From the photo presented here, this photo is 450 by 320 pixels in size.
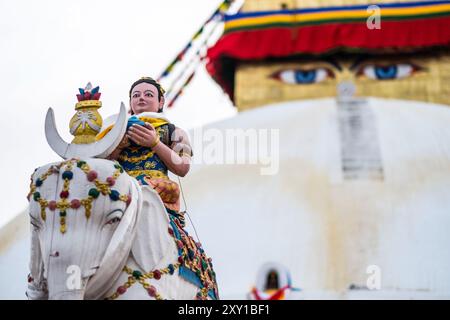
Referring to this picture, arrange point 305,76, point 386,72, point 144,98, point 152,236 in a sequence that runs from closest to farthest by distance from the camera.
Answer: point 152,236, point 144,98, point 386,72, point 305,76

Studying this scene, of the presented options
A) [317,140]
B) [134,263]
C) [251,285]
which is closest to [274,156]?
[317,140]

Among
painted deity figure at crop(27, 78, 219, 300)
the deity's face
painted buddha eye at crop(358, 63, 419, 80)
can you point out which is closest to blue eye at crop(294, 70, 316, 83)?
painted buddha eye at crop(358, 63, 419, 80)

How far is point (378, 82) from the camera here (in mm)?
21375

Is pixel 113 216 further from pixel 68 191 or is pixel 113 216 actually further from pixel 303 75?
pixel 303 75

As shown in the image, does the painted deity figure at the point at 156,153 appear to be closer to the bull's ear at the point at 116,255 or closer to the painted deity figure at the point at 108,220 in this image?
the painted deity figure at the point at 108,220

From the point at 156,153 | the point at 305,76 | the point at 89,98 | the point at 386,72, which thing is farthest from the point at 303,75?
the point at 89,98

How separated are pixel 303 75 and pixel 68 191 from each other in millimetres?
17304

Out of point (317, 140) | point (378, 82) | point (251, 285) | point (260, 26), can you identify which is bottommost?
point (251, 285)

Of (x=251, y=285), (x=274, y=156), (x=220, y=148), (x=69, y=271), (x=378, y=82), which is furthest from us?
(x=378, y=82)

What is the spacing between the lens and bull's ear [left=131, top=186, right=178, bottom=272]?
196 inches

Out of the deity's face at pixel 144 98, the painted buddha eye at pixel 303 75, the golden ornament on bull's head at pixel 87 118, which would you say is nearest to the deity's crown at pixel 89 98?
the golden ornament on bull's head at pixel 87 118

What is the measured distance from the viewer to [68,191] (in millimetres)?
4816

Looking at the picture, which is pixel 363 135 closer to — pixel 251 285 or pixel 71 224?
pixel 251 285

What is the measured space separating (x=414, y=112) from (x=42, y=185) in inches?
495
